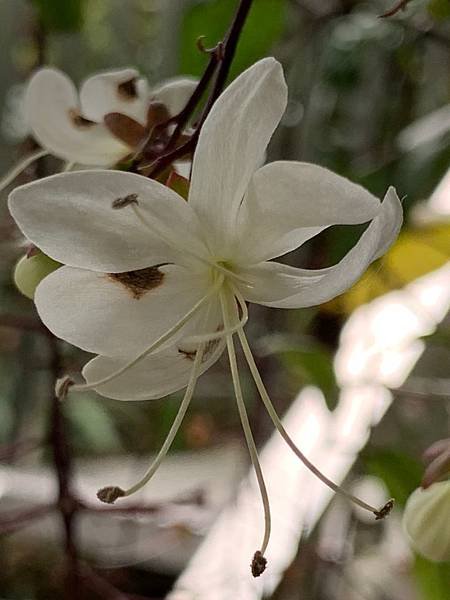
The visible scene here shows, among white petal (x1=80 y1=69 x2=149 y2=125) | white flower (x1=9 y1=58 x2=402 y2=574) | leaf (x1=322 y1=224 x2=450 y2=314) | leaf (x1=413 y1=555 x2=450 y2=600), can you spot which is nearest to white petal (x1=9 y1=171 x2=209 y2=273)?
white flower (x1=9 y1=58 x2=402 y2=574)

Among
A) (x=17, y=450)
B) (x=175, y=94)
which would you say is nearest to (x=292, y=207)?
Result: (x=175, y=94)

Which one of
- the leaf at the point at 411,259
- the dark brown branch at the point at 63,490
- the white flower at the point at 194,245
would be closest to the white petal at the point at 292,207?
the white flower at the point at 194,245

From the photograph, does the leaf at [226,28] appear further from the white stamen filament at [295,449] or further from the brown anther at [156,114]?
the white stamen filament at [295,449]

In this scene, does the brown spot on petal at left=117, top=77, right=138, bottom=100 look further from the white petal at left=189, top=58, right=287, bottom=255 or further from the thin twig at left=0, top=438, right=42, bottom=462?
the thin twig at left=0, top=438, right=42, bottom=462

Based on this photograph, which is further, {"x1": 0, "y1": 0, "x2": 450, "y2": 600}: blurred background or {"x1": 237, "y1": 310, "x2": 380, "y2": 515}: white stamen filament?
{"x1": 0, "y1": 0, "x2": 450, "y2": 600}: blurred background

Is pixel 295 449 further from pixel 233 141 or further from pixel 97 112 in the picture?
pixel 97 112
